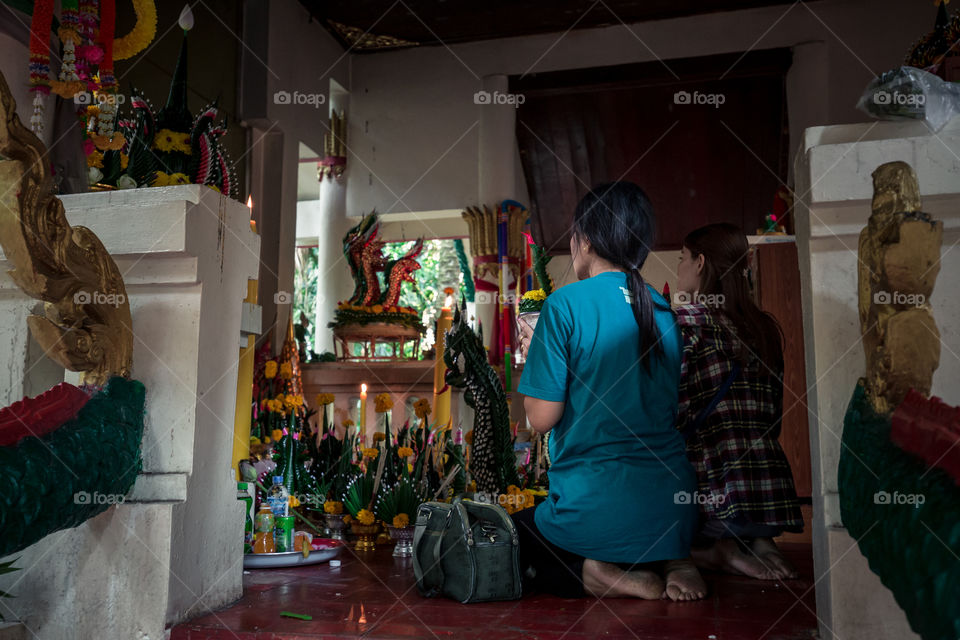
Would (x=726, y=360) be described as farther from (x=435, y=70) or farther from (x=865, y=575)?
(x=435, y=70)

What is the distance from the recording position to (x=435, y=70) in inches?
335

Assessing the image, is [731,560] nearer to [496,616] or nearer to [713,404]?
[713,404]

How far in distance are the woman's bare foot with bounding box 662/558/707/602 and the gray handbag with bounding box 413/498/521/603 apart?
36 cm

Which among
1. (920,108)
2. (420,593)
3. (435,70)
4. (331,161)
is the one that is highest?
(435,70)

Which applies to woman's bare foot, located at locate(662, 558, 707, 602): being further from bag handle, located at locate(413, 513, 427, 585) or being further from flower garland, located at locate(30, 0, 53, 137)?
flower garland, located at locate(30, 0, 53, 137)

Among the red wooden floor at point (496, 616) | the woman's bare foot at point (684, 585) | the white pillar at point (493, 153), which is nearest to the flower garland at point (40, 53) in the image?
the red wooden floor at point (496, 616)

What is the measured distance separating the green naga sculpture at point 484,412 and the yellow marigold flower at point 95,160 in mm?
1271

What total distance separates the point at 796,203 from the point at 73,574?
5.86ft

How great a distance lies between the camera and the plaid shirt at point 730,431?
7.44 feet

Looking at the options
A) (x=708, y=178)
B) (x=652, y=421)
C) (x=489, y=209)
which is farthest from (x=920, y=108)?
(x=708, y=178)

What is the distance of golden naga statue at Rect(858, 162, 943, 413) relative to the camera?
126cm

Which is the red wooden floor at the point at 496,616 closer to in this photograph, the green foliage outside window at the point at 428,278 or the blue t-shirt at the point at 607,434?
the blue t-shirt at the point at 607,434

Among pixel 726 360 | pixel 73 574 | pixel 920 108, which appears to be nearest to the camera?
pixel 920 108

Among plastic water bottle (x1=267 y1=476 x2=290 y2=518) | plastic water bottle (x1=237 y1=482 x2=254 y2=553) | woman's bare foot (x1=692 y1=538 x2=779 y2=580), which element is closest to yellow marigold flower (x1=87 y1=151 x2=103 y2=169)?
plastic water bottle (x1=237 y1=482 x2=254 y2=553)
